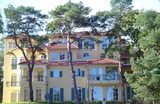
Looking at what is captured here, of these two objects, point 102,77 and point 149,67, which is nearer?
point 149,67

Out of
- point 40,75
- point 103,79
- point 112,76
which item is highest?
point 40,75

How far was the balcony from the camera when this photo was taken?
45.8m

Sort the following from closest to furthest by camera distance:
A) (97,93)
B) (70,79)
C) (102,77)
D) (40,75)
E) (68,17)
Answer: (68,17)
(97,93)
(102,77)
(70,79)
(40,75)

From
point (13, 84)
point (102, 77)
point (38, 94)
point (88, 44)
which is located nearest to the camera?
point (88, 44)

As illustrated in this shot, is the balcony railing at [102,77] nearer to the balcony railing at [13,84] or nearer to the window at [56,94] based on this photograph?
the window at [56,94]

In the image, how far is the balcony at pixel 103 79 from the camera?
45.8m

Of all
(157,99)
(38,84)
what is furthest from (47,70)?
(157,99)

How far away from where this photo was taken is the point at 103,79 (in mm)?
46250

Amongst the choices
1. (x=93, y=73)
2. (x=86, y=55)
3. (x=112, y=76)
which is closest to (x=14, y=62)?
(x=86, y=55)

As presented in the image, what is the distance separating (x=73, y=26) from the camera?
39.7 meters

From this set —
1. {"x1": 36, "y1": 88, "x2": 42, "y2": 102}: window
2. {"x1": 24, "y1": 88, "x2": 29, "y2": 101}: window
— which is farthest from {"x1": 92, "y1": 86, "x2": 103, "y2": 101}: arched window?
{"x1": 24, "y1": 88, "x2": 29, "y2": 101}: window

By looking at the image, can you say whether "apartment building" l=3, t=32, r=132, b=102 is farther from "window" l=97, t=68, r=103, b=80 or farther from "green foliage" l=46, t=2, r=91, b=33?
"green foliage" l=46, t=2, r=91, b=33

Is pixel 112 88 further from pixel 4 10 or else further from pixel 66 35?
pixel 4 10

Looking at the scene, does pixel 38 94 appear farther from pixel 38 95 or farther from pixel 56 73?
pixel 56 73
